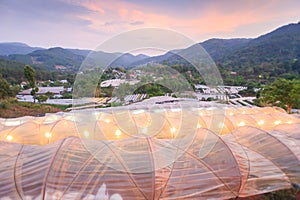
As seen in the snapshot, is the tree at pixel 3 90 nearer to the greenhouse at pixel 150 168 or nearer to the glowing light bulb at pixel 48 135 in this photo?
the glowing light bulb at pixel 48 135

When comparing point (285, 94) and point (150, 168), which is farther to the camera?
point (285, 94)

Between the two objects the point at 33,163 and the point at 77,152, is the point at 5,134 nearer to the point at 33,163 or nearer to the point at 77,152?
the point at 33,163

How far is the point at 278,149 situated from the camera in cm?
530

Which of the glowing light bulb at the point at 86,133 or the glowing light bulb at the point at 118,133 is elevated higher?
the glowing light bulb at the point at 86,133

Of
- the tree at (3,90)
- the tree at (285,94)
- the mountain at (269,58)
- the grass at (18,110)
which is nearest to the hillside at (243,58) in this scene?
the mountain at (269,58)

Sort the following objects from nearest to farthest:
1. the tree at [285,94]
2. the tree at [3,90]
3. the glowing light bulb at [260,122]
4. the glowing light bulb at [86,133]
A: the glowing light bulb at [86,133] → the glowing light bulb at [260,122] → the tree at [285,94] → the tree at [3,90]

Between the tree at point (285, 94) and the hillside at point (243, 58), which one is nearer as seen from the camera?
the hillside at point (243, 58)

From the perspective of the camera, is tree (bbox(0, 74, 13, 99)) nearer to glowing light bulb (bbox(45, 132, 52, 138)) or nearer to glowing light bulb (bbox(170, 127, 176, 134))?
glowing light bulb (bbox(45, 132, 52, 138))

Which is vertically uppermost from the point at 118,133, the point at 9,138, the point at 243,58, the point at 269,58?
the point at 243,58

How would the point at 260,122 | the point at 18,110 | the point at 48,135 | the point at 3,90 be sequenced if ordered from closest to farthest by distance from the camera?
the point at 48,135 → the point at 260,122 → the point at 18,110 → the point at 3,90

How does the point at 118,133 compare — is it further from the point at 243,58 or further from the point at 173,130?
the point at 243,58

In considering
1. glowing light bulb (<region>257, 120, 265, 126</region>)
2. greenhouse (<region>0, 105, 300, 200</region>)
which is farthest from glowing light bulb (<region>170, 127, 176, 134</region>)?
glowing light bulb (<region>257, 120, 265, 126</region>)

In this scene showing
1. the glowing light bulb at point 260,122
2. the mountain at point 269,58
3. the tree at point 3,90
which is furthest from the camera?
the mountain at point 269,58

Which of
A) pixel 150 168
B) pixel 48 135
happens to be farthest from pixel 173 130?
pixel 48 135
